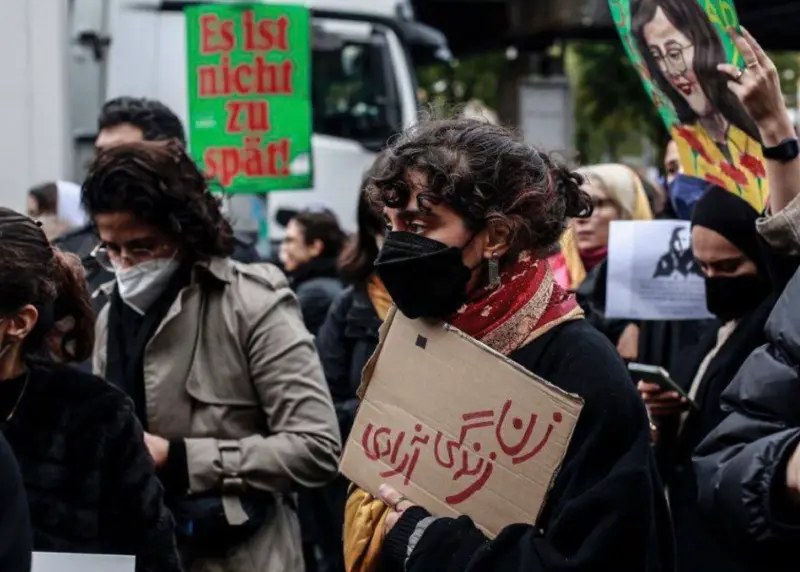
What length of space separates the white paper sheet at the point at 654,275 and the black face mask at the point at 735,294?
940 millimetres

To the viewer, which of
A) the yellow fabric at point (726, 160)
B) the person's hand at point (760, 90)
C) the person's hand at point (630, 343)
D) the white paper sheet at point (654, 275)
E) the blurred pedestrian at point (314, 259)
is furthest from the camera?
the blurred pedestrian at point (314, 259)

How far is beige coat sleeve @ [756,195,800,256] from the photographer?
3.65 m

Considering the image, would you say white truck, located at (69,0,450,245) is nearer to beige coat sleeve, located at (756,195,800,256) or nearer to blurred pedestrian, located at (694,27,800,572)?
beige coat sleeve, located at (756,195,800,256)

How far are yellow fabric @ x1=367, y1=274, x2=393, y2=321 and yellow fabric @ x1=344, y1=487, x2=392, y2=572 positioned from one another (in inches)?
98.9

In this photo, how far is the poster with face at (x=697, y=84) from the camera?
392 cm

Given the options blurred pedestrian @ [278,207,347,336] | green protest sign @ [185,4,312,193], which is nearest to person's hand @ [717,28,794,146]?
green protest sign @ [185,4,312,193]

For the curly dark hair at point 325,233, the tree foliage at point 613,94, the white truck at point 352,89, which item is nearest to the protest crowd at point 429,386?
the curly dark hair at point 325,233

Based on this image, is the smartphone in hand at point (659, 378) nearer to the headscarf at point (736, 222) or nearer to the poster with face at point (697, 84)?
Answer: the headscarf at point (736, 222)

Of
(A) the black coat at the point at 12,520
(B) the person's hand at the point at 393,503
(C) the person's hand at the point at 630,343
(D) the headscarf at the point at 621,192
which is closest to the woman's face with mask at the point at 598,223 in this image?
(D) the headscarf at the point at 621,192

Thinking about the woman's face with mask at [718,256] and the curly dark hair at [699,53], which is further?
the woman's face with mask at [718,256]

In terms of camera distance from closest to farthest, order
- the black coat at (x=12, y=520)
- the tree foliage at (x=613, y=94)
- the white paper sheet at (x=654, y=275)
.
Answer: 1. the black coat at (x=12, y=520)
2. the white paper sheet at (x=654, y=275)
3. the tree foliage at (x=613, y=94)

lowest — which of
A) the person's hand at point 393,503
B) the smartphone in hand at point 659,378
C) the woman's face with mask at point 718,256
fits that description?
the smartphone in hand at point 659,378

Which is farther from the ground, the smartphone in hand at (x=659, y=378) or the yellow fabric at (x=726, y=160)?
the yellow fabric at (x=726, y=160)

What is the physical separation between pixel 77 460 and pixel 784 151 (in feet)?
5.87
